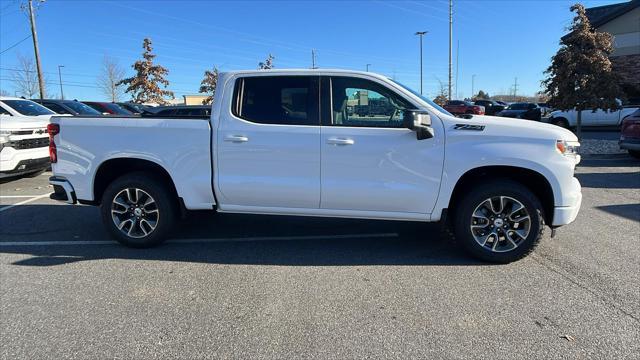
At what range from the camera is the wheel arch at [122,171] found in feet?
16.3

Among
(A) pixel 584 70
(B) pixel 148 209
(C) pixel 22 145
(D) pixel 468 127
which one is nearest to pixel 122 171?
(B) pixel 148 209

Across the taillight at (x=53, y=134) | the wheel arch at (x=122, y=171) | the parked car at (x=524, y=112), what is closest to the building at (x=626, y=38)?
the parked car at (x=524, y=112)

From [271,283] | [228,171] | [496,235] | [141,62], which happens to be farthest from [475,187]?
[141,62]

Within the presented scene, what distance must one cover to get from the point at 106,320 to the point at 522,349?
303cm

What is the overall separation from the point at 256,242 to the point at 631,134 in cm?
1087

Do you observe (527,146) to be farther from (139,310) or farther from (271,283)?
(139,310)

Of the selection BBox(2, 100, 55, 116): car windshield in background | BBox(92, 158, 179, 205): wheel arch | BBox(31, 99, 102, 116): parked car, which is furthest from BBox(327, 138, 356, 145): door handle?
BBox(31, 99, 102, 116): parked car

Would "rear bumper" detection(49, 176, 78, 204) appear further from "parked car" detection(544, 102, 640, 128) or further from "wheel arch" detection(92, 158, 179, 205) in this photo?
"parked car" detection(544, 102, 640, 128)

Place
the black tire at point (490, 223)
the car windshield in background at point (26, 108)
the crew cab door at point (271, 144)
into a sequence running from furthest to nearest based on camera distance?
the car windshield in background at point (26, 108)
the crew cab door at point (271, 144)
the black tire at point (490, 223)

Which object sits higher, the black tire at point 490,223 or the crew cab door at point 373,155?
the crew cab door at point 373,155

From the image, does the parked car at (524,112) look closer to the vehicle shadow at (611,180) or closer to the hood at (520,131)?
the vehicle shadow at (611,180)

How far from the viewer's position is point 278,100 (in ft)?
15.4

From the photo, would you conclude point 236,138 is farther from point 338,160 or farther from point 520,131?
point 520,131

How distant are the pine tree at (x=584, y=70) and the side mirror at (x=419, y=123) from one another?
12.0 metres
